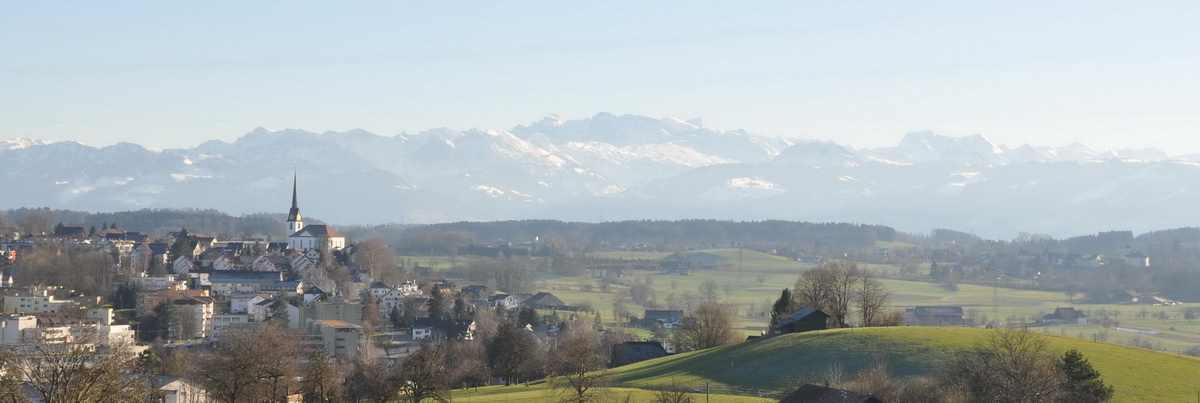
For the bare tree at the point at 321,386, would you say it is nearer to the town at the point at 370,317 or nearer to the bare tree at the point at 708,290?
the town at the point at 370,317

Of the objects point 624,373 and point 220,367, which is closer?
point 220,367

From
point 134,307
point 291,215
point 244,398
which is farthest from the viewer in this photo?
point 291,215

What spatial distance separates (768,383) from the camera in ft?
190

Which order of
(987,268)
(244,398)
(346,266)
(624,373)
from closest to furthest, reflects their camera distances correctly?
1. (244,398)
2. (624,373)
3. (346,266)
4. (987,268)

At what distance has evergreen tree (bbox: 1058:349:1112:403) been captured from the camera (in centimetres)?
4797

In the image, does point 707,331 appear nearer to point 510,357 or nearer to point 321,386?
point 510,357

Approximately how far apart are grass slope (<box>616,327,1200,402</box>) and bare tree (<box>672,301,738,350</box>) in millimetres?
16258

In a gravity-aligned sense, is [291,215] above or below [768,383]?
above

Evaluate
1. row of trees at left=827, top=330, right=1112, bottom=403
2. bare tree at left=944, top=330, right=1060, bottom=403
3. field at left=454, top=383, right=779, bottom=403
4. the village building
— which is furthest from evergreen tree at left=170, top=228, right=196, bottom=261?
bare tree at left=944, top=330, right=1060, bottom=403

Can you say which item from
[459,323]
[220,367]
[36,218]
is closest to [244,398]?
[220,367]

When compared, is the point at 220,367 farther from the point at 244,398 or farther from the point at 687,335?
the point at 687,335

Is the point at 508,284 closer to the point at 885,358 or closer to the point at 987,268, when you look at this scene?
the point at 987,268

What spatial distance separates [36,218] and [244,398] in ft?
403

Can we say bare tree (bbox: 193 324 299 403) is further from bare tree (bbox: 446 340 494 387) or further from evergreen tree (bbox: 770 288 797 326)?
evergreen tree (bbox: 770 288 797 326)
